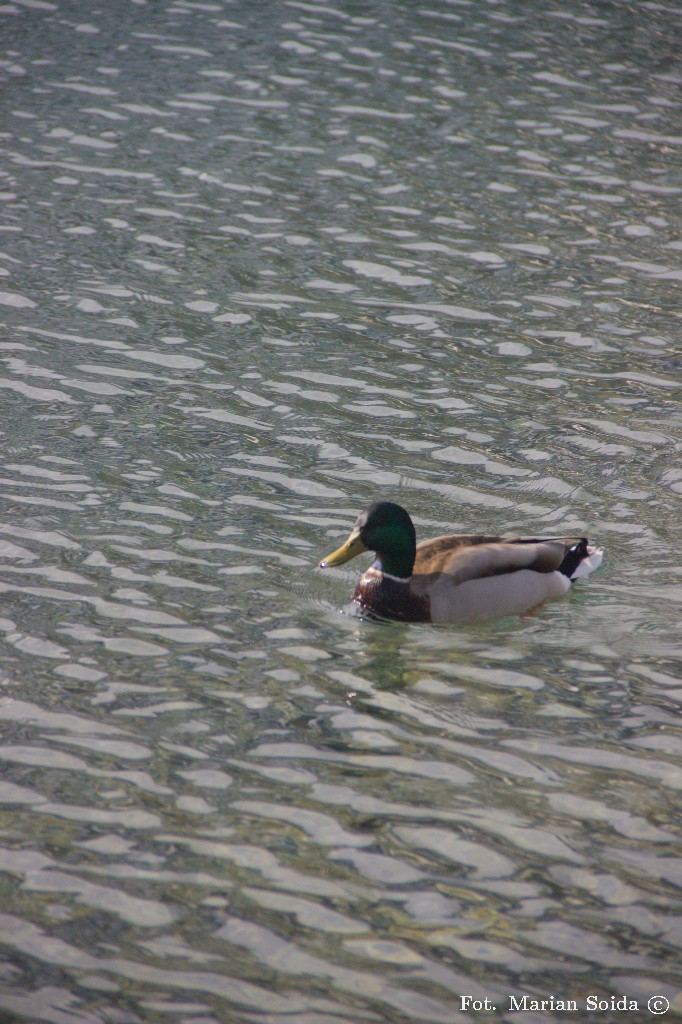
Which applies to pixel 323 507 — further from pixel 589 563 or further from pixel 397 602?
pixel 589 563

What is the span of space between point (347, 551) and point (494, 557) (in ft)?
2.72

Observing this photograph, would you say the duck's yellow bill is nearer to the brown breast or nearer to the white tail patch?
the brown breast

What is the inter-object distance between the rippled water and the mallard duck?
149 millimetres

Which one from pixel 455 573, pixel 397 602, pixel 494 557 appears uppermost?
pixel 494 557

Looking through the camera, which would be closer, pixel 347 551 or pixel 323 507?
pixel 347 551

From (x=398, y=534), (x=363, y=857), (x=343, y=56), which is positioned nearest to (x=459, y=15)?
(x=343, y=56)

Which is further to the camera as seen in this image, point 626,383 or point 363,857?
point 626,383

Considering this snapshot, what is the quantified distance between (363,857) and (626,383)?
6167mm

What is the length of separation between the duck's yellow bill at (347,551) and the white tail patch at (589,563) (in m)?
1.24

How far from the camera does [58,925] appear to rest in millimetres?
5184

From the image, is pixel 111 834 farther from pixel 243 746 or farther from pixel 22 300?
pixel 22 300

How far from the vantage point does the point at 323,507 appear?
8977mm

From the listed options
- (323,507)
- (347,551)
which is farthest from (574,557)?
(323,507)

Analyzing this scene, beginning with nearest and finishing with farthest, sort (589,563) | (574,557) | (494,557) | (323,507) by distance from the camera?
1. (494,557)
2. (574,557)
3. (589,563)
4. (323,507)
